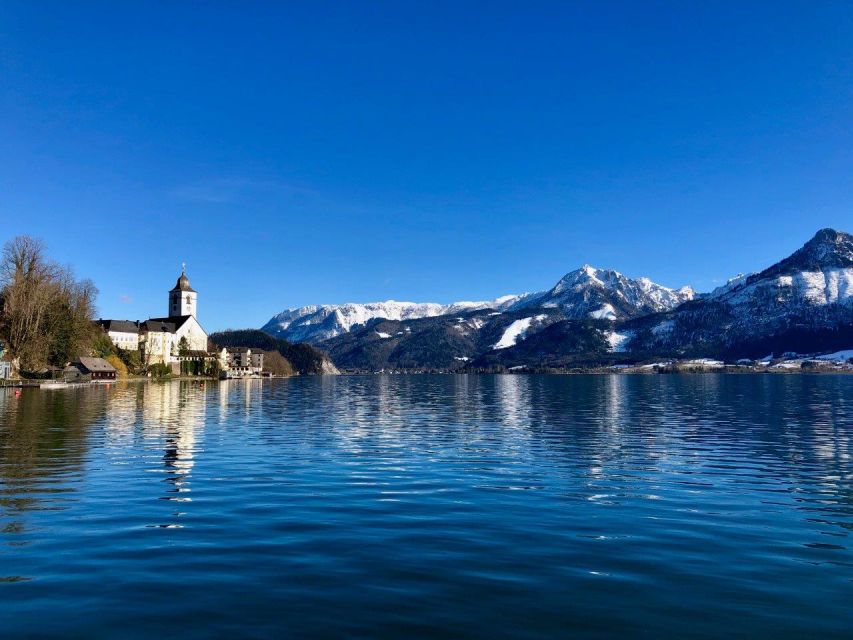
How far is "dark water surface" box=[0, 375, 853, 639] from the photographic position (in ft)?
42.3

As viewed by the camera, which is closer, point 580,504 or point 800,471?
point 580,504

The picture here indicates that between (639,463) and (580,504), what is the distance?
13500 mm

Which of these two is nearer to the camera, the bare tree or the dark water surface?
the dark water surface

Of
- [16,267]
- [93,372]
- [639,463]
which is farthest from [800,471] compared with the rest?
[93,372]

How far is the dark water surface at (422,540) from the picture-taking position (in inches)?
508

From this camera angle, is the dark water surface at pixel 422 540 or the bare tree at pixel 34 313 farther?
the bare tree at pixel 34 313

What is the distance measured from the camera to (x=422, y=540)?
19.2 m

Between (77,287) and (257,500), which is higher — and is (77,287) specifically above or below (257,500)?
above

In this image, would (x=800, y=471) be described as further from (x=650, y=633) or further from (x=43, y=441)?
(x=43, y=441)

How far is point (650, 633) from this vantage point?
1220 centimetres

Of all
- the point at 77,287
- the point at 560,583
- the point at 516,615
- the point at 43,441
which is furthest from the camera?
the point at 77,287

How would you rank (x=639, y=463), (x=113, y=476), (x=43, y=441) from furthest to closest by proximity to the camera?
(x=43, y=441) < (x=639, y=463) < (x=113, y=476)

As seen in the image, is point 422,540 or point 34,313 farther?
point 34,313

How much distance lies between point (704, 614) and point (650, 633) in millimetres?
1852
